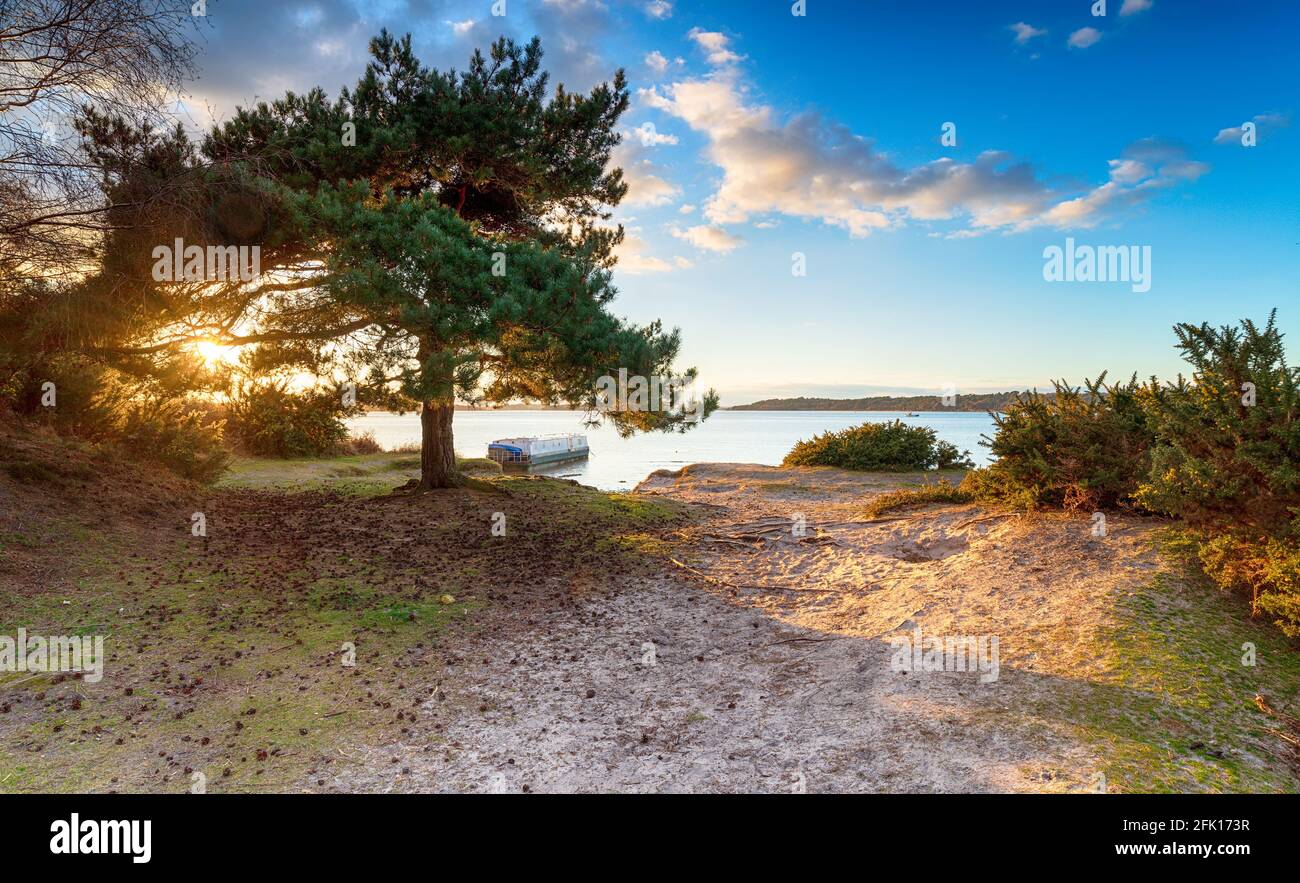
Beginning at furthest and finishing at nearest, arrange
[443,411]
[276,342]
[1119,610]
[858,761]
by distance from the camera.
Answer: [443,411] < [276,342] < [1119,610] < [858,761]

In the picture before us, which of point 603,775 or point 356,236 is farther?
point 356,236

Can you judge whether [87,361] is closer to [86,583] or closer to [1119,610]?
[86,583]

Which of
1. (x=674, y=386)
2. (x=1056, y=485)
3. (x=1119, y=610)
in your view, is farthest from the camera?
(x=674, y=386)

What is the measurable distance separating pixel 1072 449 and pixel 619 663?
7.53m

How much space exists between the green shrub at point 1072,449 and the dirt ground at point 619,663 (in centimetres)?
56

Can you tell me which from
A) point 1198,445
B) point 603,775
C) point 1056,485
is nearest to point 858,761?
point 603,775

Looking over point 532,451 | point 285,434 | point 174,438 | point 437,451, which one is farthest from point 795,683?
point 532,451

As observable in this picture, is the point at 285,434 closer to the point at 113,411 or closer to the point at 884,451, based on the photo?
the point at 113,411

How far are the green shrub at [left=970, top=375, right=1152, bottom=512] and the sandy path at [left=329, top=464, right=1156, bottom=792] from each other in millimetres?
586

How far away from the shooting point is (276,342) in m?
11.9

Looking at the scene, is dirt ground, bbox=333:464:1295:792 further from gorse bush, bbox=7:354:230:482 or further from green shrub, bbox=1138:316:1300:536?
gorse bush, bbox=7:354:230:482

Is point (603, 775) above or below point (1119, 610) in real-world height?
below

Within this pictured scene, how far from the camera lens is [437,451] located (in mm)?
16078

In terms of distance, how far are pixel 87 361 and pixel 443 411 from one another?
6696mm
